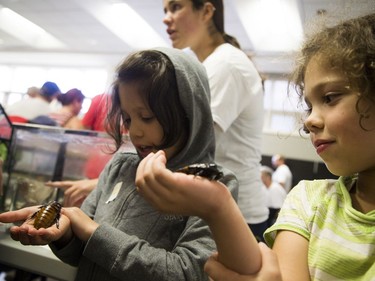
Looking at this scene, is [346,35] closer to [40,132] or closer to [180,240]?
[180,240]

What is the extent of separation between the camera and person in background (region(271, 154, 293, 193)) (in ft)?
16.0

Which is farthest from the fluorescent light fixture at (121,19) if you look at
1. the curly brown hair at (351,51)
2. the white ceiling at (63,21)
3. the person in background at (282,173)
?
the person in background at (282,173)

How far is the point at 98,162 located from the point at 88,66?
362mm

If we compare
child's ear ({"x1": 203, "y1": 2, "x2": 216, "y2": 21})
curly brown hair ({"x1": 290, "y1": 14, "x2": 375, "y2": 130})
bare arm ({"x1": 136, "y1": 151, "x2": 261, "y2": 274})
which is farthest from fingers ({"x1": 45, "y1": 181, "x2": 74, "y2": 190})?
child's ear ({"x1": 203, "y1": 2, "x2": 216, "y2": 21})

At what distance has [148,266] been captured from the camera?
0.59m

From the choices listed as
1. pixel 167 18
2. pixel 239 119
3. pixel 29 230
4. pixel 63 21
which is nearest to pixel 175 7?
pixel 167 18

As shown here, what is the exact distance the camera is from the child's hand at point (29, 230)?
0.53 meters

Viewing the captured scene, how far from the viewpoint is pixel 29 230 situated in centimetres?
53

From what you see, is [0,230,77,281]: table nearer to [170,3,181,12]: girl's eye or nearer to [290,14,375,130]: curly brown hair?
[290,14,375,130]: curly brown hair

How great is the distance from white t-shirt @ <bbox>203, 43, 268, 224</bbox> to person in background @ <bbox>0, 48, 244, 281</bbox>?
0.20 m

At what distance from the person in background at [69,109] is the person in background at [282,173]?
13.4 ft

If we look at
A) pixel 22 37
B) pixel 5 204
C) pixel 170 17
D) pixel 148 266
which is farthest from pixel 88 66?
pixel 170 17

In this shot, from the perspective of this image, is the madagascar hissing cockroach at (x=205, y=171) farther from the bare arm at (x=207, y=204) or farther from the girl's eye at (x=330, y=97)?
the girl's eye at (x=330, y=97)

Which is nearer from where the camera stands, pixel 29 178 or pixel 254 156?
pixel 29 178
